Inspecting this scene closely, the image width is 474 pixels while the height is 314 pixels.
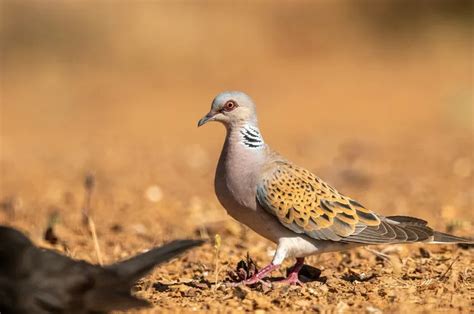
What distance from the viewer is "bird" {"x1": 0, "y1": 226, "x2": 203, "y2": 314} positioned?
4543 millimetres

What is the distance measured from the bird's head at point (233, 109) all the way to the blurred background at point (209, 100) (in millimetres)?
2149

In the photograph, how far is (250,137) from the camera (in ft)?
19.5

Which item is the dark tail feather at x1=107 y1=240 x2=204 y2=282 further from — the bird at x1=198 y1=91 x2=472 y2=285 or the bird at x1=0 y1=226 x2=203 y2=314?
the bird at x1=198 y1=91 x2=472 y2=285

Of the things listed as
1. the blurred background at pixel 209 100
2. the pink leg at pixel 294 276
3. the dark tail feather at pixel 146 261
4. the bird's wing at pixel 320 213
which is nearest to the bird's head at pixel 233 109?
the bird's wing at pixel 320 213

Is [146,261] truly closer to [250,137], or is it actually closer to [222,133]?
[250,137]

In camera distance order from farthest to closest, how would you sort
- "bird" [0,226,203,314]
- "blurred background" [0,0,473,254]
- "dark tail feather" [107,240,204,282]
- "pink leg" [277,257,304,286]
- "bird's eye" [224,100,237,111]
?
"blurred background" [0,0,473,254]
"bird's eye" [224,100,237,111]
"pink leg" [277,257,304,286]
"dark tail feather" [107,240,204,282]
"bird" [0,226,203,314]

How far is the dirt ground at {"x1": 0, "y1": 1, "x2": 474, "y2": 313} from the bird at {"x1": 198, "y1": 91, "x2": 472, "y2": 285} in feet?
0.85

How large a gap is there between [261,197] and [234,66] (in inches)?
731

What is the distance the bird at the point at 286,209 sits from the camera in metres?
5.66

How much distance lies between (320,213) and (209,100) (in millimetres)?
14561

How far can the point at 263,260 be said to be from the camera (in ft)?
22.1

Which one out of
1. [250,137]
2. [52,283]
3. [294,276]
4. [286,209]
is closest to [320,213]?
[286,209]

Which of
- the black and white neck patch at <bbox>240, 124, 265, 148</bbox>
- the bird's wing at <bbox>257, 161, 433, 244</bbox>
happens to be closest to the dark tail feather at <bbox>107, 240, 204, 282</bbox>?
the bird's wing at <bbox>257, 161, 433, 244</bbox>

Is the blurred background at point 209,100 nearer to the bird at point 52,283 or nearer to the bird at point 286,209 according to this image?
the bird at point 286,209
